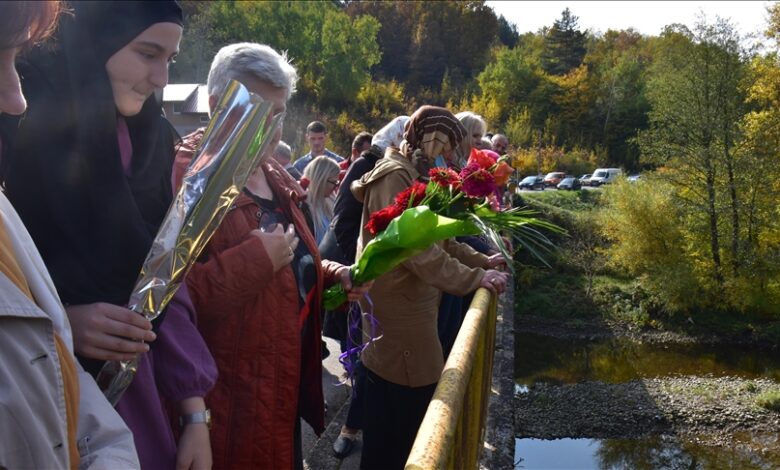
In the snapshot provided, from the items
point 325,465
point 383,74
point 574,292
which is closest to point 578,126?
point 383,74

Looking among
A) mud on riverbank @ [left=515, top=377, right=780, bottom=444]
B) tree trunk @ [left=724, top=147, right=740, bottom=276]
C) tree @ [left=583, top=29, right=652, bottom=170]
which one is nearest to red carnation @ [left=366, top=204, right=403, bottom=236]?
mud on riverbank @ [left=515, top=377, right=780, bottom=444]

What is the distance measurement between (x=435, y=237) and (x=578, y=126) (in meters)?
56.2

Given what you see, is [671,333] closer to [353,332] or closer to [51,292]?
[353,332]

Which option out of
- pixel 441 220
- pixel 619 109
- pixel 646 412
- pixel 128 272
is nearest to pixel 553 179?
pixel 619 109

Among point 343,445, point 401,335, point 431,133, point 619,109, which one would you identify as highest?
point 619,109

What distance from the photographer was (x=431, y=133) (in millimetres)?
3145

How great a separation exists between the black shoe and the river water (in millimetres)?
12681

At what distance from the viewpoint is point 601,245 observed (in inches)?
1206

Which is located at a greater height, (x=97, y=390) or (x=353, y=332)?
(x=97, y=390)

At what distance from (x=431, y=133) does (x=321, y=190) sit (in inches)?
97.2

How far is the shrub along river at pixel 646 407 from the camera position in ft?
55.1

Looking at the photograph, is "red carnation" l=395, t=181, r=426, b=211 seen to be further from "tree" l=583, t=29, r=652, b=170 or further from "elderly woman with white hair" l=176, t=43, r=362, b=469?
"tree" l=583, t=29, r=652, b=170

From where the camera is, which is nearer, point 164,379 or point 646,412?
point 164,379

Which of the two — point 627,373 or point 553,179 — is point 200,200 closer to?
point 627,373
